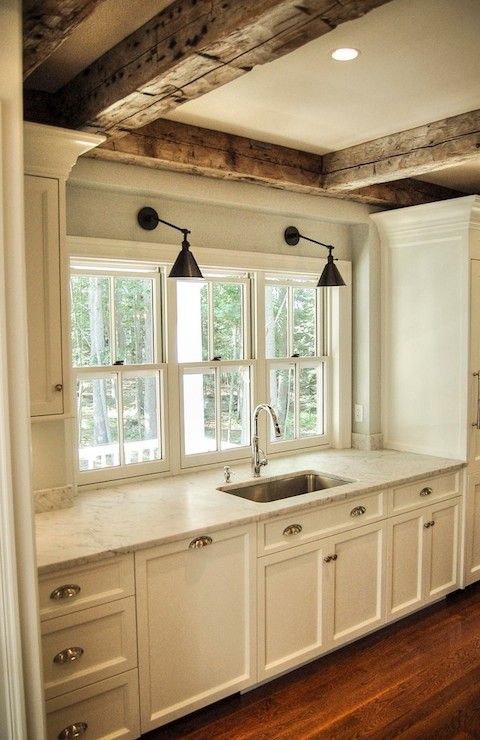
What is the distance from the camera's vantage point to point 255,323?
3.70 metres

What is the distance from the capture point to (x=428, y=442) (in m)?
3.92

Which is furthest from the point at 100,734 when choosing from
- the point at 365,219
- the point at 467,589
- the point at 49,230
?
the point at 365,219

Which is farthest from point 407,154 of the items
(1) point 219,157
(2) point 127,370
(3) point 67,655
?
(3) point 67,655

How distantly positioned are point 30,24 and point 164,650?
224 centimetres

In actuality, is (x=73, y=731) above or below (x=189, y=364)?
below

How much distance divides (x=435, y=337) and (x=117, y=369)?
1999 mm

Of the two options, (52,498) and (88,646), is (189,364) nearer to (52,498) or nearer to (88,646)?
(52,498)

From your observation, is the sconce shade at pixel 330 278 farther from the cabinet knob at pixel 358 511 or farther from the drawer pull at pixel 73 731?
the drawer pull at pixel 73 731

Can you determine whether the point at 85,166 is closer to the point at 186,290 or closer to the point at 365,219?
the point at 186,290

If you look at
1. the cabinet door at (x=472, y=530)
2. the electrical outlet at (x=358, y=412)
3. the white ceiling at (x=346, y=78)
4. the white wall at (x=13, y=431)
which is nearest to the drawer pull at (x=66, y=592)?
the white wall at (x=13, y=431)

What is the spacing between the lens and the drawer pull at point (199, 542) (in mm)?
2506

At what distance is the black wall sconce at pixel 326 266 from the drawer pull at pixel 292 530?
141cm

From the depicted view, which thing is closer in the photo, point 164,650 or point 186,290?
point 164,650

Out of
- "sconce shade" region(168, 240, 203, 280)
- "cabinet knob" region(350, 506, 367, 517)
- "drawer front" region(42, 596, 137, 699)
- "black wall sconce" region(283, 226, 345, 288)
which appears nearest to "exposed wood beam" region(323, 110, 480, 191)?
"black wall sconce" region(283, 226, 345, 288)
